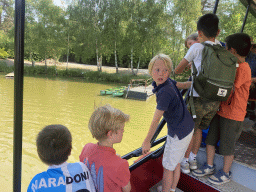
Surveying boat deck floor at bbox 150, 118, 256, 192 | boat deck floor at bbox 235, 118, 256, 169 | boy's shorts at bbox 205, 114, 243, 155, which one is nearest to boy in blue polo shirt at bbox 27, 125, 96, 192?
boat deck floor at bbox 150, 118, 256, 192

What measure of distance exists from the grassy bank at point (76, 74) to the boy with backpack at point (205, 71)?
1945 centimetres

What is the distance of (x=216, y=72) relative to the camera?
1.38m

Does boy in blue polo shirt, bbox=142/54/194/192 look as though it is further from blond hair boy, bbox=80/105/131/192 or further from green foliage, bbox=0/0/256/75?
green foliage, bbox=0/0/256/75

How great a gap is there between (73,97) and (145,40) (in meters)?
11.4

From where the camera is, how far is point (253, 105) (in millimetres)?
2975

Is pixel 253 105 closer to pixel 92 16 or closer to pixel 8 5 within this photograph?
pixel 92 16

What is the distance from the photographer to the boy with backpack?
139cm

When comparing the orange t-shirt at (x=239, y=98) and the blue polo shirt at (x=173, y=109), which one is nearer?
the blue polo shirt at (x=173, y=109)

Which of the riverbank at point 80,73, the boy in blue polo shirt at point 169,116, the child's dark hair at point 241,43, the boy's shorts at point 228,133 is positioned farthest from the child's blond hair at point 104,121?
the riverbank at point 80,73

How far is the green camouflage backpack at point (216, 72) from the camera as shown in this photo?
1.38 meters

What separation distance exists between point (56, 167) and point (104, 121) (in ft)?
0.95

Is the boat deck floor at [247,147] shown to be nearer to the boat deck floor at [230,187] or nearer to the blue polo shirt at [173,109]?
the boat deck floor at [230,187]

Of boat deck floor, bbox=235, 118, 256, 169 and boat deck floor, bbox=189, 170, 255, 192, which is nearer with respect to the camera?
boat deck floor, bbox=189, 170, 255, 192

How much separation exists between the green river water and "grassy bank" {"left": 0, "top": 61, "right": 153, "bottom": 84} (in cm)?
749
